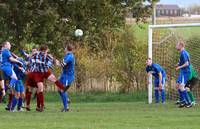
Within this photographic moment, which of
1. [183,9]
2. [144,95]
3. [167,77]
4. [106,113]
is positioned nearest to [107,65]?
[144,95]

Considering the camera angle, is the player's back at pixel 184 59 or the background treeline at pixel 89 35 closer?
the player's back at pixel 184 59

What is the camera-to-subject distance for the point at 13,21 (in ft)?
107

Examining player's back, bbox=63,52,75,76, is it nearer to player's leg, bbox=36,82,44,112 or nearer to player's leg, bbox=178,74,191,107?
player's leg, bbox=36,82,44,112

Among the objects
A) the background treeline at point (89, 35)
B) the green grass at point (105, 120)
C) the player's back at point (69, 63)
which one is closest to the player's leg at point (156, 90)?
the green grass at point (105, 120)

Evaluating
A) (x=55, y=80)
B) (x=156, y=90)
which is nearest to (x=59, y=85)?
(x=55, y=80)

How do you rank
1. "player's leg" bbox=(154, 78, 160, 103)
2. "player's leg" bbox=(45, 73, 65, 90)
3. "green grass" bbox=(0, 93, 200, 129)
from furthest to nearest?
"player's leg" bbox=(154, 78, 160, 103)
"player's leg" bbox=(45, 73, 65, 90)
"green grass" bbox=(0, 93, 200, 129)

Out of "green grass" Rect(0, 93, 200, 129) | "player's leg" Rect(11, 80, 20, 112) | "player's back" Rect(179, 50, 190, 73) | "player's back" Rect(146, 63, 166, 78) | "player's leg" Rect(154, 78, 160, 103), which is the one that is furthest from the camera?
"player's leg" Rect(154, 78, 160, 103)

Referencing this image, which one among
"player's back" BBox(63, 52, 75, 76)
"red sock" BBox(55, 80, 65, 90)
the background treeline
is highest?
the background treeline

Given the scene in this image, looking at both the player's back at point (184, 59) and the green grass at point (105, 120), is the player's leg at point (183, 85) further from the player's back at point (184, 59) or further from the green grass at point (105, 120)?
the green grass at point (105, 120)

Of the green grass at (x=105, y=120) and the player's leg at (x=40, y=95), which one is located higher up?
the player's leg at (x=40, y=95)

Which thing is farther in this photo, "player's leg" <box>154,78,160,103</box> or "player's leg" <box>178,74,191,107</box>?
"player's leg" <box>154,78,160,103</box>

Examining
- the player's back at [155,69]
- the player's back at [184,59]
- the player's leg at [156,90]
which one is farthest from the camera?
the player's leg at [156,90]

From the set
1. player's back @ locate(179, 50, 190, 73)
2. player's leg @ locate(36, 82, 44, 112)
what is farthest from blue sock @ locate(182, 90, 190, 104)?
player's leg @ locate(36, 82, 44, 112)

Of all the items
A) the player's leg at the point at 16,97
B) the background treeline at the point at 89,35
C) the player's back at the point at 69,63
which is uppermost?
the background treeline at the point at 89,35
